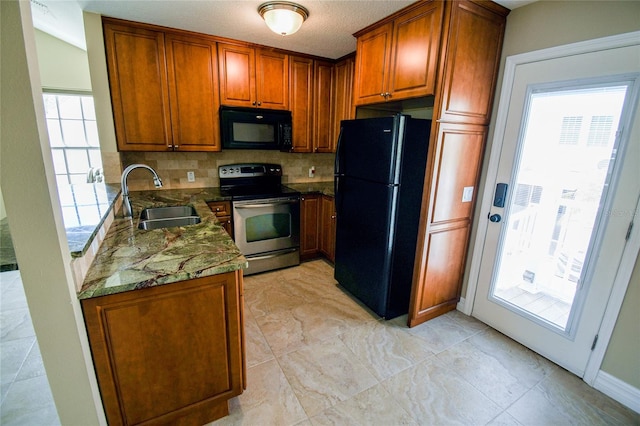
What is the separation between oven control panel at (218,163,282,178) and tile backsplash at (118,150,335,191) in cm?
12

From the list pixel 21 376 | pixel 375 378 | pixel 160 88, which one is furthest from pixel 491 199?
pixel 21 376

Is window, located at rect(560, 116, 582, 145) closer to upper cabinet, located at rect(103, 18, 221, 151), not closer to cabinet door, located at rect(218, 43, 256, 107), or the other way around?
cabinet door, located at rect(218, 43, 256, 107)

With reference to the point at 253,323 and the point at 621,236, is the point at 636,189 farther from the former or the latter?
the point at 253,323

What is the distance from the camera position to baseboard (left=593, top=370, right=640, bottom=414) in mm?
1622

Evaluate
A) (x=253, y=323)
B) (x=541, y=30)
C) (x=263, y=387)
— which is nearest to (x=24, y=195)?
(x=263, y=387)

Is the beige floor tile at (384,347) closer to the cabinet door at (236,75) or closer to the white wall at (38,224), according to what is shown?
the white wall at (38,224)

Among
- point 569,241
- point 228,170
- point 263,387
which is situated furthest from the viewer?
point 228,170

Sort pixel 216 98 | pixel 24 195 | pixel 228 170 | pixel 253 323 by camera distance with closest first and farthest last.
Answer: pixel 24 195
pixel 253 323
pixel 216 98
pixel 228 170

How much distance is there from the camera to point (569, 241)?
74.3 inches

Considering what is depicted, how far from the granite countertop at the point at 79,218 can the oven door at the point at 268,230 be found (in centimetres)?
112

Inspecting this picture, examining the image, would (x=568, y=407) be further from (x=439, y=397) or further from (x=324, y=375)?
(x=324, y=375)

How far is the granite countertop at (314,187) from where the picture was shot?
3.31 meters

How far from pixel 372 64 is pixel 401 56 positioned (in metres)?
0.35

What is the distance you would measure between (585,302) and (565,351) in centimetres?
39
